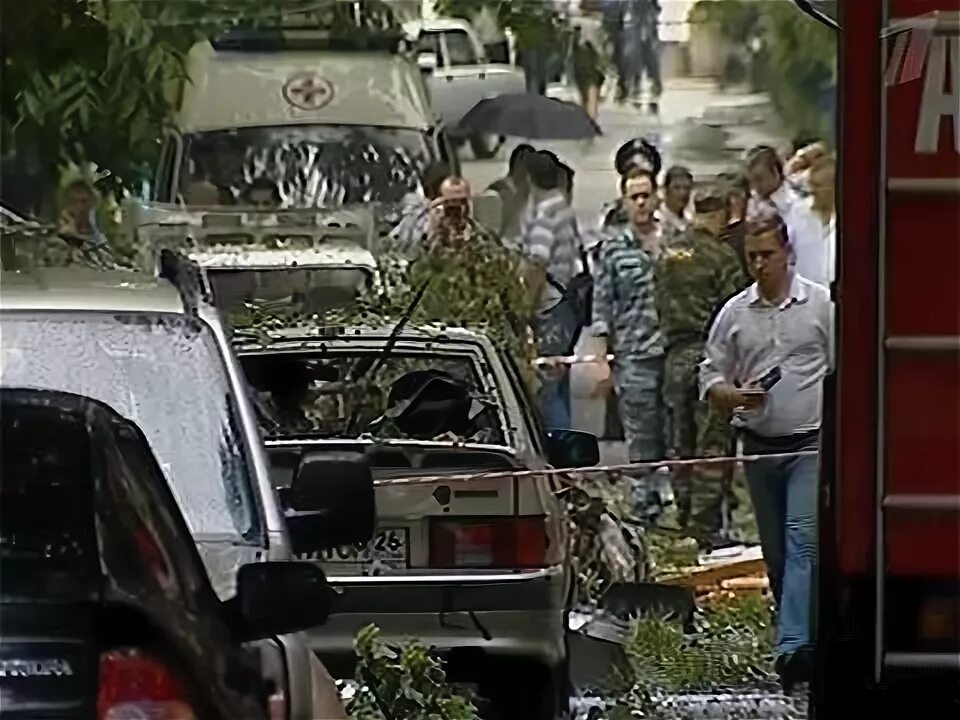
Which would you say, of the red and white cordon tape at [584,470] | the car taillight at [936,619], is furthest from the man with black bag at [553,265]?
the car taillight at [936,619]

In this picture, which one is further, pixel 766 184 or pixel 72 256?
pixel 766 184

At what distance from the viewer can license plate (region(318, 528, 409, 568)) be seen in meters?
3.14

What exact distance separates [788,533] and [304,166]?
1.34 m

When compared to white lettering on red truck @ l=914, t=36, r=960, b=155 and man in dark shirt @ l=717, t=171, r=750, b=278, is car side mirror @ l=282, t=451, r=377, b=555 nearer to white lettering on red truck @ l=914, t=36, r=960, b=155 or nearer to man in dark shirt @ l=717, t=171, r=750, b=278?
man in dark shirt @ l=717, t=171, r=750, b=278

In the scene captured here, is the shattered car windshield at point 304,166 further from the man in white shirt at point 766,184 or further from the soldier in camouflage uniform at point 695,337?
the man in white shirt at point 766,184

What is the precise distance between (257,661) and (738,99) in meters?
1.63

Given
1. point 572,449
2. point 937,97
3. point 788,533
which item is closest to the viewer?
point 937,97

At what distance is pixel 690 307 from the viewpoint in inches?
135

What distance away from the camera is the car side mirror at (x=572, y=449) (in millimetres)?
3330

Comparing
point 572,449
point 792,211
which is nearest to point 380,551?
point 572,449

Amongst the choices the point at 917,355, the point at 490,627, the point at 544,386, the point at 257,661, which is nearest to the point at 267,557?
the point at 257,661

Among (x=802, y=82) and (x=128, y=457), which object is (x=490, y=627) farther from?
(x=802, y=82)

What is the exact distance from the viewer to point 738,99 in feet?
11.3

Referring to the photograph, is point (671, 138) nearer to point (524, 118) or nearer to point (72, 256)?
point (524, 118)
